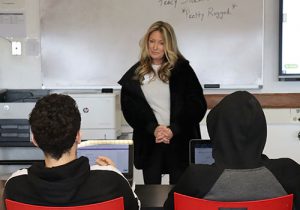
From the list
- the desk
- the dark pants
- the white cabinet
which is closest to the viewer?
the desk

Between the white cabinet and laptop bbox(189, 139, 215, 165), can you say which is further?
the white cabinet

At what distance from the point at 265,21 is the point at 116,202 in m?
2.89

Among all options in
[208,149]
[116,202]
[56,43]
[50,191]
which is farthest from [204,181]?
[56,43]

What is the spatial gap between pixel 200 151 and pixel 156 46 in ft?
3.04

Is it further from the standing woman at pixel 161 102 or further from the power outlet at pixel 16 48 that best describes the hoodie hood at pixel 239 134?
the power outlet at pixel 16 48

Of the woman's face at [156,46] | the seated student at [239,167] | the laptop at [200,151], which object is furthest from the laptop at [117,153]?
the woman's face at [156,46]

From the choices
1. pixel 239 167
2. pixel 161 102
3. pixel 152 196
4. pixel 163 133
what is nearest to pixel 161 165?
pixel 163 133

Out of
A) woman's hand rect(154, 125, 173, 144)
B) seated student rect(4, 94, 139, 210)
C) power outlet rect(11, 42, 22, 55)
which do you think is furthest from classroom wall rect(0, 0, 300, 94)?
seated student rect(4, 94, 139, 210)

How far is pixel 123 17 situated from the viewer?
12.6 ft

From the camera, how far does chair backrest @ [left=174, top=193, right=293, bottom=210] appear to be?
1.37 metres

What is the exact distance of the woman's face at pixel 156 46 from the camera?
277 cm

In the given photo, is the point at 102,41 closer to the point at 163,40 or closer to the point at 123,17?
the point at 123,17

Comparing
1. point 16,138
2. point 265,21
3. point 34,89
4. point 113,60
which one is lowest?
point 16,138

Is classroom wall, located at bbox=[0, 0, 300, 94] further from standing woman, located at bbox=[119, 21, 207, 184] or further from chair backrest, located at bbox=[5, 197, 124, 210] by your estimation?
chair backrest, located at bbox=[5, 197, 124, 210]
